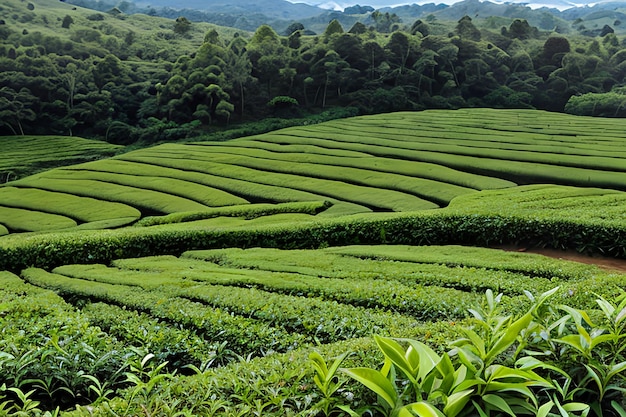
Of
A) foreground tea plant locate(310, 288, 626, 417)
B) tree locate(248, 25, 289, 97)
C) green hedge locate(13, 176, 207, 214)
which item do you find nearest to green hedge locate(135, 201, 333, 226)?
green hedge locate(13, 176, 207, 214)

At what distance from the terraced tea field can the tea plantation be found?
0.16 m

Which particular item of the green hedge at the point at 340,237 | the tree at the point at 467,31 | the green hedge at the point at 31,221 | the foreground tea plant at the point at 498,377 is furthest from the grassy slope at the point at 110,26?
the foreground tea plant at the point at 498,377

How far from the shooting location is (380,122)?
42.5 meters

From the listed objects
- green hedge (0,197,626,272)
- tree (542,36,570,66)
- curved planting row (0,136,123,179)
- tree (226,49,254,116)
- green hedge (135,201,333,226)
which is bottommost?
curved planting row (0,136,123,179)

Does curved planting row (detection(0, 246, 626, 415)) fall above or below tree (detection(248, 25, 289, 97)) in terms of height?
below

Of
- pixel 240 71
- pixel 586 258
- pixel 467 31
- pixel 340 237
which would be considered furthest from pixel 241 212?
pixel 467 31

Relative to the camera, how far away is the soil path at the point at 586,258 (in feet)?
36.0

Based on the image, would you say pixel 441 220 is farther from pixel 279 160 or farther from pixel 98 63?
pixel 98 63

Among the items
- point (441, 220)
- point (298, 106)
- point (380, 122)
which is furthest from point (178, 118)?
point (441, 220)

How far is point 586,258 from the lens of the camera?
459 inches

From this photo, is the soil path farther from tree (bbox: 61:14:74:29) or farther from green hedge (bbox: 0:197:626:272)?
tree (bbox: 61:14:74:29)

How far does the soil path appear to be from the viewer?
36.0 ft

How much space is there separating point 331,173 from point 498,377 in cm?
2361

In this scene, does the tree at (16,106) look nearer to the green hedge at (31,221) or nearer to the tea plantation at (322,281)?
the tea plantation at (322,281)
